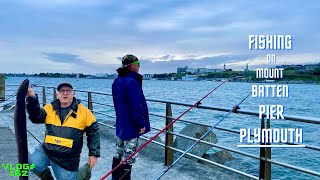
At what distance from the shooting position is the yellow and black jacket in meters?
3.45

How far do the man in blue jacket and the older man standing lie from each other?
75cm

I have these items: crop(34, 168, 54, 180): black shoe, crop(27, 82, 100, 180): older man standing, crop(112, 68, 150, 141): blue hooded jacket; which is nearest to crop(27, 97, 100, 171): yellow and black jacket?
crop(27, 82, 100, 180): older man standing

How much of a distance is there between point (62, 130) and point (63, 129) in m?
0.01

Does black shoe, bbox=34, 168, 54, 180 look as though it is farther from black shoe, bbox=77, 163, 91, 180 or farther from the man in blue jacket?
the man in blue jacket

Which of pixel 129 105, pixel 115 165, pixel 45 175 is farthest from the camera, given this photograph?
pixel 115 165

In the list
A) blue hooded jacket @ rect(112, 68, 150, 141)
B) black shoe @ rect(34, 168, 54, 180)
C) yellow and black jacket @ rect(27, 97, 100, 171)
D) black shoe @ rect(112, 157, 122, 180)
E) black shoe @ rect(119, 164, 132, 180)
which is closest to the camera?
yellow and black jacket @ rect(27, 97, 100, 171)

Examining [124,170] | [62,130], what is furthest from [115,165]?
[62,130]

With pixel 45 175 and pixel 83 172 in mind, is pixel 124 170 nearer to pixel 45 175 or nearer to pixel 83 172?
pixel 83 172

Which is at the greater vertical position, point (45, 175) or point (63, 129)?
point (63, 129)

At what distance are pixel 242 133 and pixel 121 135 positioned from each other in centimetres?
154

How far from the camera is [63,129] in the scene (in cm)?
345

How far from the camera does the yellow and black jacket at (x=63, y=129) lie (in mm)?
3449

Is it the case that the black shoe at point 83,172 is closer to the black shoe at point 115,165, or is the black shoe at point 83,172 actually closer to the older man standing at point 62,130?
the older man standing at point 62,130

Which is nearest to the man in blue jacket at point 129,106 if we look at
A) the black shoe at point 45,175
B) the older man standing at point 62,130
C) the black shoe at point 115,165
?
the black shoe at point 115,165
